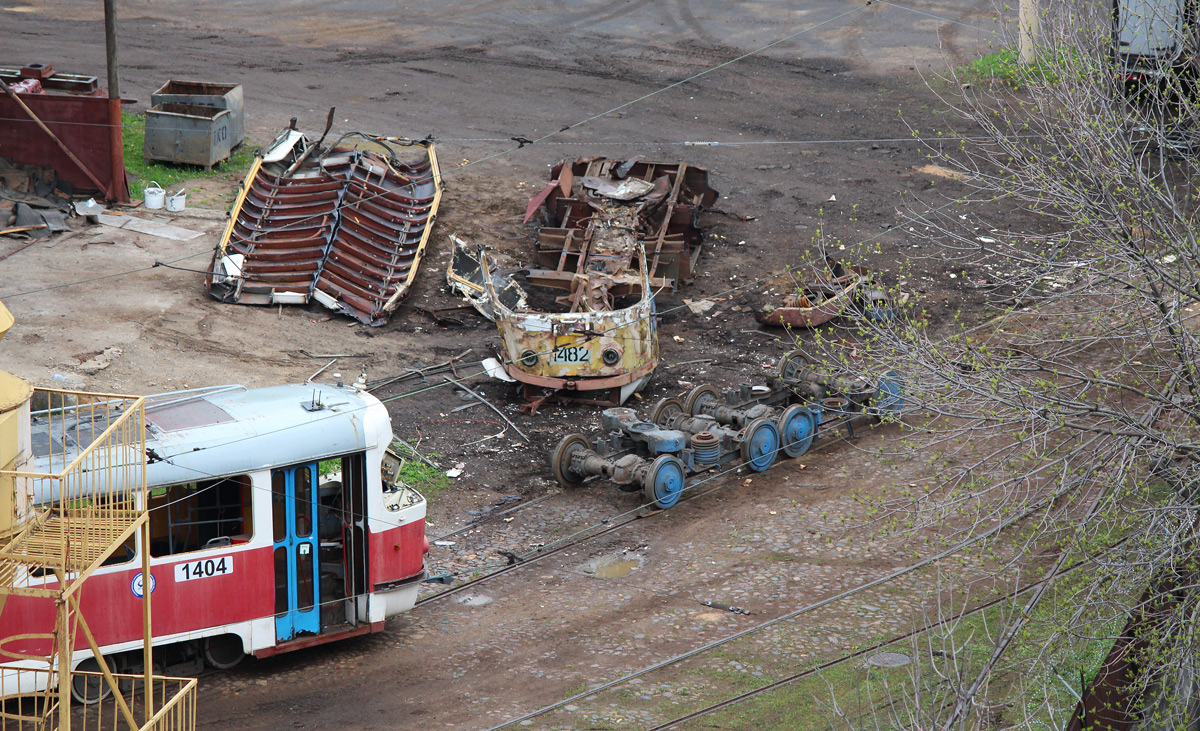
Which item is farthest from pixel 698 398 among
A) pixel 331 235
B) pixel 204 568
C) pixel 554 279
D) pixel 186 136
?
pixel 186 136

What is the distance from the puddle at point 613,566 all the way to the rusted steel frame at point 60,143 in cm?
1485

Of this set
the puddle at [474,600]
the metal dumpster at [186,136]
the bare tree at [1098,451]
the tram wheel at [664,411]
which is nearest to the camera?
the bare tree at [1098,451]

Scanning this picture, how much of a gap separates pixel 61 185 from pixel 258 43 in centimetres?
1230

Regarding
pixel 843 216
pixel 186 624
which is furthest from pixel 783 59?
pixel 186 624

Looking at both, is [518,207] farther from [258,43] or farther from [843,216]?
[258,43]

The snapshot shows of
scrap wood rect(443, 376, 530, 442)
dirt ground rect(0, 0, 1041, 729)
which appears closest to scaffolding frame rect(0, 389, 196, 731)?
dirt ground rect(0, 0, 1041, 729)

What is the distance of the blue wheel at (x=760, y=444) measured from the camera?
16.8 m

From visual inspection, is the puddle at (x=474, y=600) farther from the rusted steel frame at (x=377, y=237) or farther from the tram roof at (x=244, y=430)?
the rusted steel frame at (x=377, y=237)

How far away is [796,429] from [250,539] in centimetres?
834

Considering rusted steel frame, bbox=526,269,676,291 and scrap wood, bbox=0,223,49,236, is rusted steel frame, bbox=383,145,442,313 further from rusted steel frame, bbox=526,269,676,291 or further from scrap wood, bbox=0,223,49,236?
scrap wood, bbox=0,223,49,236

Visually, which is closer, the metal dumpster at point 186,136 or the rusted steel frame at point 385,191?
the rusted steel frame at point 385,191

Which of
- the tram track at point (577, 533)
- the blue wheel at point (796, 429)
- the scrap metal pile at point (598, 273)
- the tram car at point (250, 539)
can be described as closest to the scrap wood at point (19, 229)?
the scrap metal pile at point (598, 273)

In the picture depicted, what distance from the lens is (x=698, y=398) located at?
17.8m

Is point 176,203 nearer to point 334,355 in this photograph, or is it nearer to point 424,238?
point 424,238
